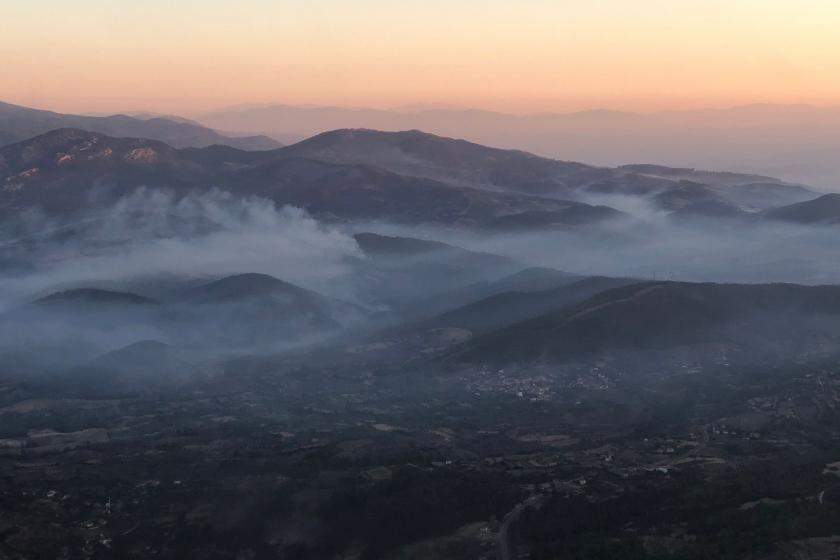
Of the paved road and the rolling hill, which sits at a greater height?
the rolling hill

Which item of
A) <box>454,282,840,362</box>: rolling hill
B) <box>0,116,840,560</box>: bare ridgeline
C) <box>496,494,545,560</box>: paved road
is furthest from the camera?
<box>454,282,840,362</box>: rolling hill

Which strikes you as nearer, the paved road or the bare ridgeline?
the paved road

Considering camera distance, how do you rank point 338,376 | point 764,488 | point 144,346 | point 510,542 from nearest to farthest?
point 510,542, point 764,488, point 338,376, point 144,346

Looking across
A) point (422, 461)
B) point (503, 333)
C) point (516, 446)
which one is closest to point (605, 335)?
point (503, 333)

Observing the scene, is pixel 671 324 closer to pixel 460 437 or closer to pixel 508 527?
pixel 460 437

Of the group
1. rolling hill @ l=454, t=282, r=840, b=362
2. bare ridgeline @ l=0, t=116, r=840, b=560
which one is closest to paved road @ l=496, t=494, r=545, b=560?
bare ridgeline @ l=0, t=116, r=840, b=560

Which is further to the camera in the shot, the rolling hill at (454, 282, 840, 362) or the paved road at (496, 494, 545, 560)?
the rolling hill at (454, 282, 840, 362)

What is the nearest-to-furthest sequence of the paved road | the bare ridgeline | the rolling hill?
the paved road → the bare ridgeline → the rolling hill

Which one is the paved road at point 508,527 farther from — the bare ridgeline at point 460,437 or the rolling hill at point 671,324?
the rolling hill at point 671,324

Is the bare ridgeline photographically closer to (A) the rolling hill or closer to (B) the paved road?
(B) the paved road

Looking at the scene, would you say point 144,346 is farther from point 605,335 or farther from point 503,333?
point 605,335

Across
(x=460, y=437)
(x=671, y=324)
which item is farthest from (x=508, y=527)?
(x=671, y=324)
